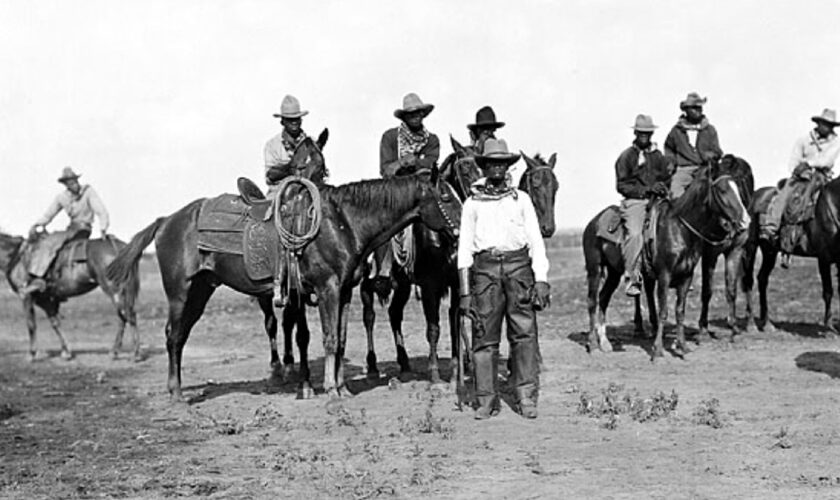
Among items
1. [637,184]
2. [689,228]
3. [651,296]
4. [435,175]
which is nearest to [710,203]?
[689,228]

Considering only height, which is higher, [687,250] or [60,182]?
[60,182]

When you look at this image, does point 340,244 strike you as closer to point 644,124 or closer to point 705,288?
point 644,124

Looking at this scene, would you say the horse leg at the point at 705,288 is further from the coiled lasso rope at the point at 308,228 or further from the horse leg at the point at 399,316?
the coiled lasso rope at the point at 308,228

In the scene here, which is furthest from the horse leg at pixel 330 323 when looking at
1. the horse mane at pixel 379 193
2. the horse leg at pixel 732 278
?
the horse leg at pixel 732 278

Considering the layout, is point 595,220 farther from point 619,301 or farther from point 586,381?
point 619,301

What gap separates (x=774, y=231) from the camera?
685 inches

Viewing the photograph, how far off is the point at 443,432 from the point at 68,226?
44.3ft

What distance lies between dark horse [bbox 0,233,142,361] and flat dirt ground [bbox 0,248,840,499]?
195 cm

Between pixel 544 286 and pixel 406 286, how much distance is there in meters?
3.62

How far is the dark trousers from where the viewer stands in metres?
9.68

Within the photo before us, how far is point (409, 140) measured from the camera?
12.1m

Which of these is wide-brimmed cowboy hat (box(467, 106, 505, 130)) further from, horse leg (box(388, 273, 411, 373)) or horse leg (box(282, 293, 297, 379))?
horse leg (box(282, 293, 297, 379))

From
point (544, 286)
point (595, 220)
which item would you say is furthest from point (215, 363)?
point (544, 286)

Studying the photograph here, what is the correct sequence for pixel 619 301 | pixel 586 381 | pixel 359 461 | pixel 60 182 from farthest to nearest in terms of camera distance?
pixel 619 301 → pixel 60 182 → pixel 586 381 → pixel 359 461
